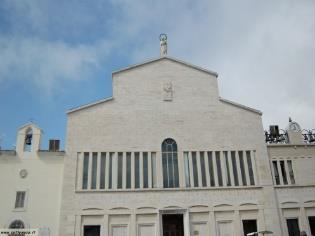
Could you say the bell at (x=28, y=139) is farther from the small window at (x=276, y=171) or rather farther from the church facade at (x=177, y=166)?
the small window at (x=276, y=171)

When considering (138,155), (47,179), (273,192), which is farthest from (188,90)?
(47,179)

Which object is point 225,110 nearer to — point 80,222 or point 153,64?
point 153,64

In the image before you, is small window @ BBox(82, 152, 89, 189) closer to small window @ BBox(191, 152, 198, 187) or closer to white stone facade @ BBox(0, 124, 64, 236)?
white stone facade @ BBox(0, 124, 64, 236)

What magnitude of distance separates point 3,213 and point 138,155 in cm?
968

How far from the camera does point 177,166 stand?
24.3m

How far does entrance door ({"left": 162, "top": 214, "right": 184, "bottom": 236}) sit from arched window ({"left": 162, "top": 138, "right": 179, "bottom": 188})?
2.11 meters

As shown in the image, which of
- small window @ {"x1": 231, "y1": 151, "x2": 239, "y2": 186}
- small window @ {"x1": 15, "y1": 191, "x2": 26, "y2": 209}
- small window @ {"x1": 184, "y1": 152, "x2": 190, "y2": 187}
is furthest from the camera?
small window @ {"x1": 231, "y1": 151, "x2": 239, "y2": 186}

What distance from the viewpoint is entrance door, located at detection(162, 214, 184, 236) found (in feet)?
75.7

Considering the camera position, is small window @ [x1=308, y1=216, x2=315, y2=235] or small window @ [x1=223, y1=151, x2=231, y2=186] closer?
small window @ [x1=308, y1=216, x2=315, y2=235]

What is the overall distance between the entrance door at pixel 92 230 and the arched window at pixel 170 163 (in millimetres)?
5321

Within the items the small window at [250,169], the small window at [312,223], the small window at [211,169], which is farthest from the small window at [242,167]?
the small window at [312,223]

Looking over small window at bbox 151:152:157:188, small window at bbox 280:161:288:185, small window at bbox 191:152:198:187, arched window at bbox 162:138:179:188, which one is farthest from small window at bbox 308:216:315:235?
small window at bbox 151:152:157:188

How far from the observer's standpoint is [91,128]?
2461 cm

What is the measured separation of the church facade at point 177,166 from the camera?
22.8 meters
